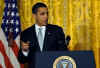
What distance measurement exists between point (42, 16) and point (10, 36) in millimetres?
932

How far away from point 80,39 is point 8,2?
4.05ft

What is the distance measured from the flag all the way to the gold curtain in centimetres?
22

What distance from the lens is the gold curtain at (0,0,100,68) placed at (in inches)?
148

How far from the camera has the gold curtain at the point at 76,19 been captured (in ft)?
12.3

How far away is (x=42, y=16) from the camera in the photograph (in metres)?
2.70

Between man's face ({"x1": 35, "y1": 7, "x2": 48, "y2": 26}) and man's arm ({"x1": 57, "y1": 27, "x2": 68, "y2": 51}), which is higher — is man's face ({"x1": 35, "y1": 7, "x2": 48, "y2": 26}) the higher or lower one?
the higher one

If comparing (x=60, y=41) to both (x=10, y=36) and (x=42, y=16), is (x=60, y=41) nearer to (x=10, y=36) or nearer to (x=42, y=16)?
(x=42, y=16)

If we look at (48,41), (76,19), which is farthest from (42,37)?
(76,19)

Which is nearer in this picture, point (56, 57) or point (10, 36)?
point (56, 57)

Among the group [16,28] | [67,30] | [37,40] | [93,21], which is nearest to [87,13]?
[93,21]

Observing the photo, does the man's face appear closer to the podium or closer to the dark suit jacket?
the dark suit jacket

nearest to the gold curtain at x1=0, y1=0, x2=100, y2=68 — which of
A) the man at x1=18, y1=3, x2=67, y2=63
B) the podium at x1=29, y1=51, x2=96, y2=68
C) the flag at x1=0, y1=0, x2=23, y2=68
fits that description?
the flag at x1=0, y1=0, x2=23, y2=68

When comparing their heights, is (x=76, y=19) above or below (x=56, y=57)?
above

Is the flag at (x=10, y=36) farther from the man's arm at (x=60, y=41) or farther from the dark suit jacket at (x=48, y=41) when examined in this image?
the man's arm at (x=60, y=41)
